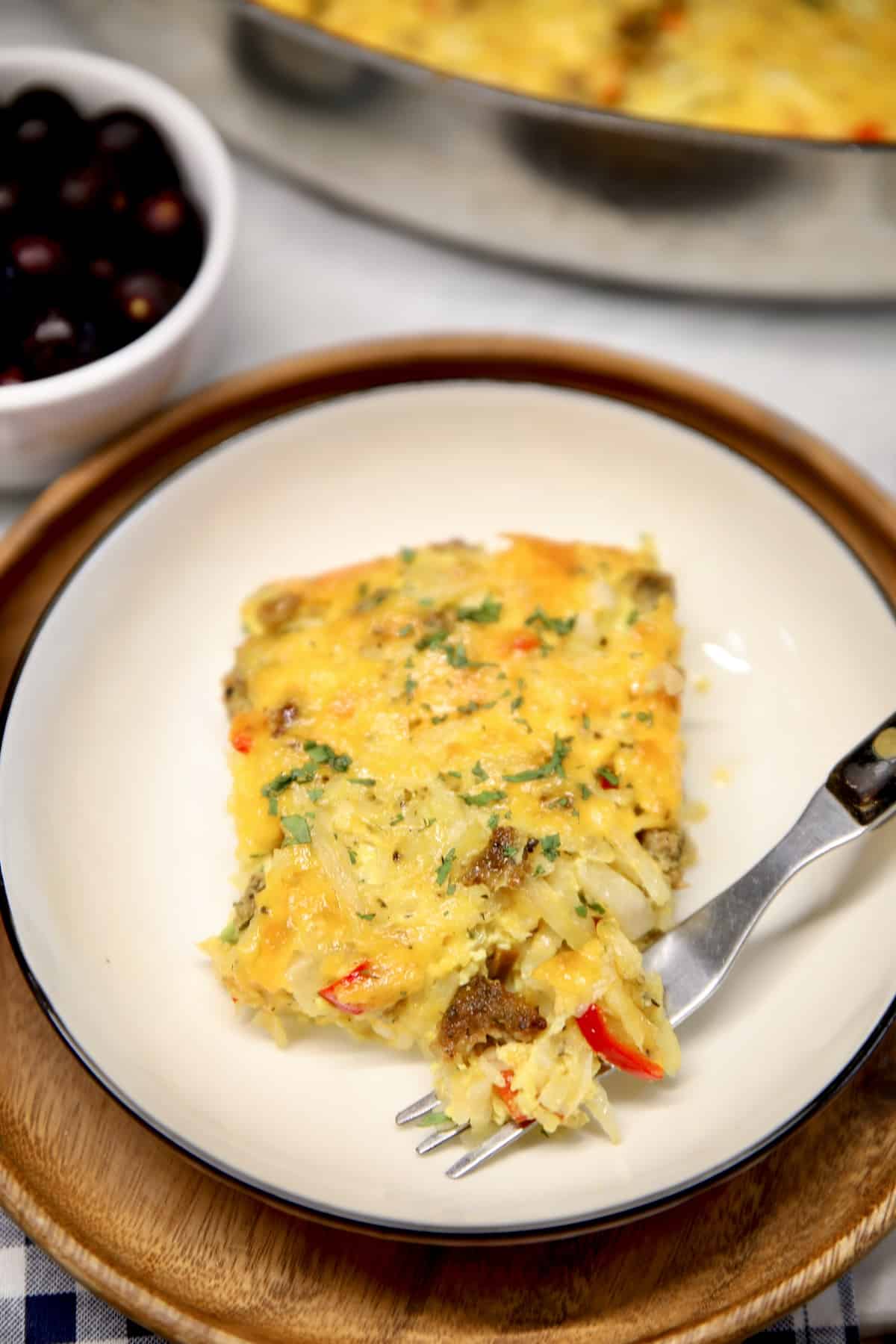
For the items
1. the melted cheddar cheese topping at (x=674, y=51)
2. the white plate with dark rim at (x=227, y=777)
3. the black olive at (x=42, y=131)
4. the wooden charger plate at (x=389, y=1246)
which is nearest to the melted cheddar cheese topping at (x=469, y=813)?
the white plate with dark rim at (x=227, y=777)

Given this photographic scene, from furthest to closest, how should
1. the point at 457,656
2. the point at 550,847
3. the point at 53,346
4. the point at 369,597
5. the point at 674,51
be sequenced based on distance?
1. the point at 674,51
2. the point at 53,346
3. the point at 369,597
4. the point at 457,656
5. the point at 550,847

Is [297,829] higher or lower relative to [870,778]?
lower

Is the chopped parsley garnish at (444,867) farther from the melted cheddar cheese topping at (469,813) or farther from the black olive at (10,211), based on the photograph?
the black olive at (10,211)

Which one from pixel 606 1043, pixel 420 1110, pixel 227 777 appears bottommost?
pixel 227 777

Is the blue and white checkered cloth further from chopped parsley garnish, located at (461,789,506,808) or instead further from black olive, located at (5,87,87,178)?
black olive, located at (5,87,87,178)

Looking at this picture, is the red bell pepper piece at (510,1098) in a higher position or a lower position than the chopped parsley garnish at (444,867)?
lower

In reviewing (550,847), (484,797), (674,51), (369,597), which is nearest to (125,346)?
(369,597)

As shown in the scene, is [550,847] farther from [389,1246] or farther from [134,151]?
[134,151]
